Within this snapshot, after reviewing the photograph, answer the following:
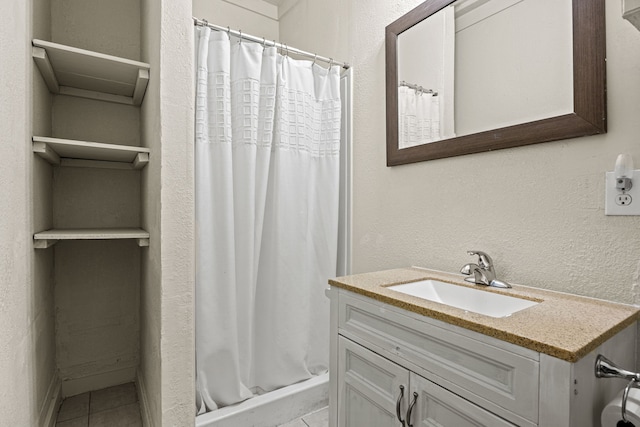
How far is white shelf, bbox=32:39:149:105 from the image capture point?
4.57ft

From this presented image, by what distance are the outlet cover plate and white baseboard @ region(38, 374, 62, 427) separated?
2.21 metres

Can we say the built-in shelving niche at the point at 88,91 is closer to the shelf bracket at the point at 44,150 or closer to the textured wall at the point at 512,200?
the shelf bracket at the point at 44,150

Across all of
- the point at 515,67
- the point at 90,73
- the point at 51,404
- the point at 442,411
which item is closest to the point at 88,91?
the point at 90,73

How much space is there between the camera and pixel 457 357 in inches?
32.5

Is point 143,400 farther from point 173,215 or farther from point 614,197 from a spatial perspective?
point 614,197

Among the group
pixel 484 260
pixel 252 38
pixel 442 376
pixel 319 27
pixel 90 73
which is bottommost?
pixel 442 376

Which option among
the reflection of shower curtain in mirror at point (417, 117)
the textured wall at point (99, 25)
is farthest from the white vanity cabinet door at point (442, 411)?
the textured wall at point (99, 25)

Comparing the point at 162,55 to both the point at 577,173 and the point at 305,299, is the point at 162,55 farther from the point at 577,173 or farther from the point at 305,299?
the point at 577,173

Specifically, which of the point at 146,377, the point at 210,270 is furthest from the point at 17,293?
the point at 146,377

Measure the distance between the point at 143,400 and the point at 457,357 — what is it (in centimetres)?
161

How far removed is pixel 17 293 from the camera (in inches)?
42.3

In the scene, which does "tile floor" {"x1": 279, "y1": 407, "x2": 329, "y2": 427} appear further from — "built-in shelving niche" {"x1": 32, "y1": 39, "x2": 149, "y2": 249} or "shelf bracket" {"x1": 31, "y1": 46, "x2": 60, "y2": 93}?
"shelf bracket" {"x1": 31, "y1": 46, "x2": 60, "y2": 93}

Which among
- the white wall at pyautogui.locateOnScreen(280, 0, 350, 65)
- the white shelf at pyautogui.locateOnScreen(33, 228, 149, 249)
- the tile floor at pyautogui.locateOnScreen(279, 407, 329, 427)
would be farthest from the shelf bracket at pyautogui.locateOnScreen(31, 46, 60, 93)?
the tile floor at pyautogui.locateOnScreen(279, 407, 329, 427)

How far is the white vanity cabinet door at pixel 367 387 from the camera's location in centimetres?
99
